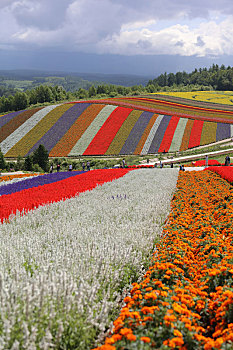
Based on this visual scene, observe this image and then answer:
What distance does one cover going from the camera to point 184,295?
13.2ft

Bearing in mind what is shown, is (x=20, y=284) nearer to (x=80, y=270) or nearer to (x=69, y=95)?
(x=80, y=270)

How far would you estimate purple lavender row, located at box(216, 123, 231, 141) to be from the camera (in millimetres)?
45409

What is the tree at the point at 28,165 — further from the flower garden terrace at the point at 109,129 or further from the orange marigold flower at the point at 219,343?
the orange marigold flower at the point at 219,343

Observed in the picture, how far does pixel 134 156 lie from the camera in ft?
128

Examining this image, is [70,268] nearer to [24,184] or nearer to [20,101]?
[24,184]

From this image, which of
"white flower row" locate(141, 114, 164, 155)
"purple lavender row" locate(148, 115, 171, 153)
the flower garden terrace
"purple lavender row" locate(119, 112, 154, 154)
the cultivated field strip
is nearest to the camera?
the cultivated field strip

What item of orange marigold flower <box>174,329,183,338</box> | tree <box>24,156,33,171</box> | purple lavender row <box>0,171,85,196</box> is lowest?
tree <box>24,156,33,171</box>

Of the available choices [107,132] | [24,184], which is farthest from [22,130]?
[24,184]

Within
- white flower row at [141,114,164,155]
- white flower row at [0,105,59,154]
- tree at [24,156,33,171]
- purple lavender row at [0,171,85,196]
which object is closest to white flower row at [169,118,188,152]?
white flower row at [141,114,164,155]

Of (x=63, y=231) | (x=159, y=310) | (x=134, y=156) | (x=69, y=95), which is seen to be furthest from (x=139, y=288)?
(x=69, y=95)

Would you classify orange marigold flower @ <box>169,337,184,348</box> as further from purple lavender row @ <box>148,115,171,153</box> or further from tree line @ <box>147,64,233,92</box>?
tree line @ <box>147,64,233,92</box>

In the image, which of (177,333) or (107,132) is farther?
(107,132)

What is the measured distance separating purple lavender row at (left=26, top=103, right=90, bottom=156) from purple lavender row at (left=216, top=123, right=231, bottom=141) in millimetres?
23650

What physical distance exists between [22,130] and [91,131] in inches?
476
